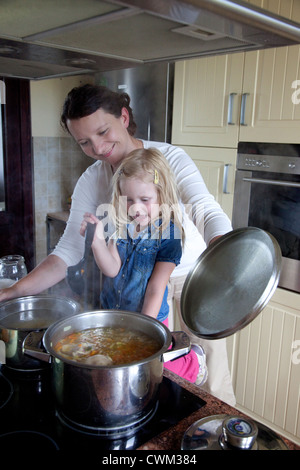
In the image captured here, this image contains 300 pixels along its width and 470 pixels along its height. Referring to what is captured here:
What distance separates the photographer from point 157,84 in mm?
1674

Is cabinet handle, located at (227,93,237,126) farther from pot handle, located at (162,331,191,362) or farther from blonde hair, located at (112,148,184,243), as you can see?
pot handle, located at (162,331,191,362)

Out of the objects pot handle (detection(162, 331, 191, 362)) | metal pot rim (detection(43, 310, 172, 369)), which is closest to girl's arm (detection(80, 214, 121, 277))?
metal pot rim (detection(43, 310, 172, 369))

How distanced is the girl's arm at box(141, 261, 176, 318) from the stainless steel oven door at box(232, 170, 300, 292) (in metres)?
0.60

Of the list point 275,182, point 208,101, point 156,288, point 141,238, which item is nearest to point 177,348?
point 156,288

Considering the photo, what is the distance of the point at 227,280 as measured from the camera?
0.65 metres

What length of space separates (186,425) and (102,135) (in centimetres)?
62

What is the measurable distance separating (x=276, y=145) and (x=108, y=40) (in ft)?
3.35

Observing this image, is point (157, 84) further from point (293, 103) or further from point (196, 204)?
point (196, 204)

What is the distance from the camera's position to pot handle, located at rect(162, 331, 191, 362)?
0.57 metres

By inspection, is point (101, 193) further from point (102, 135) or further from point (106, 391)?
point (106, 391)

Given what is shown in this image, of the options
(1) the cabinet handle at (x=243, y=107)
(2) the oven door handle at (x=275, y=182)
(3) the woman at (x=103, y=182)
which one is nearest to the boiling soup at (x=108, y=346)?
(3) the woman at (x=103, y=182)

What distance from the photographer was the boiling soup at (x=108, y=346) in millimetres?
615
